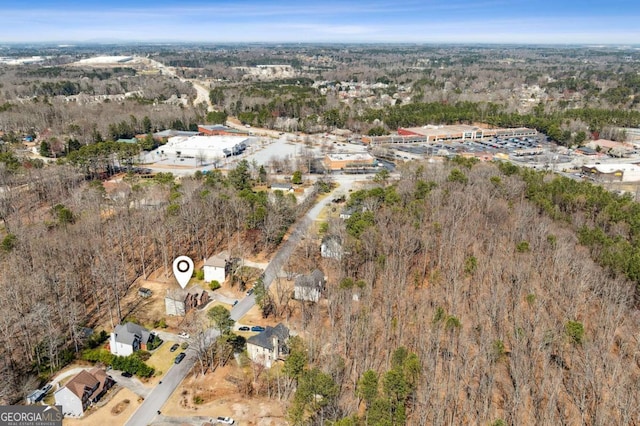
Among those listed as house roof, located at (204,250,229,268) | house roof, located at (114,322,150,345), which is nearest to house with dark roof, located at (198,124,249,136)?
house roof, located at (204,250,229,268)

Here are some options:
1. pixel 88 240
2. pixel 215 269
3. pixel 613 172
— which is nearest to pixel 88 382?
pixel 215 269

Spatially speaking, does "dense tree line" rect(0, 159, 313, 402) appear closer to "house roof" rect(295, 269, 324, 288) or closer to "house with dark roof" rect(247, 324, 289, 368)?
"house roof" rect(295, 269, 324, 288)

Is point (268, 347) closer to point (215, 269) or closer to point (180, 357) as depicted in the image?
point (180, 357)

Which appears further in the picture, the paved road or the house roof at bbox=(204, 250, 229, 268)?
the house roof at bbox=(204, 250, 229, 268)

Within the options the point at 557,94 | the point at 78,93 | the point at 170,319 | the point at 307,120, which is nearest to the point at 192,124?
the point at 307,120

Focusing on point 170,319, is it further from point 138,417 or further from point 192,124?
point 192,124

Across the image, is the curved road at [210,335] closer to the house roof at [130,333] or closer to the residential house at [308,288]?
the house roof at [130,333]

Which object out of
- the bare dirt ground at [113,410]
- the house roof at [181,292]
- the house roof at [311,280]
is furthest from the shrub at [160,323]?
the house roof at [311,280]
